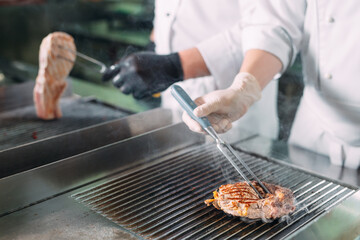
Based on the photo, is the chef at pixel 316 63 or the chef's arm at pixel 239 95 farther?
the chef at pixel 316 63

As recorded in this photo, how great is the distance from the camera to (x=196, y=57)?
1827 mm

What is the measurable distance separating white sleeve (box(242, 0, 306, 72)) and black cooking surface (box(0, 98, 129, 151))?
0.90 metres

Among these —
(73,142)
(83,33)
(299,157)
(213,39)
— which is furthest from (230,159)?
(83,33)

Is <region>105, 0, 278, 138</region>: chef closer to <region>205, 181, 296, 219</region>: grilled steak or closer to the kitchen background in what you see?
the kitchen background

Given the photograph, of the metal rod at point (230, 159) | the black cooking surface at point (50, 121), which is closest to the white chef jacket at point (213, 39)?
the black cooking surface at point (50, 121)

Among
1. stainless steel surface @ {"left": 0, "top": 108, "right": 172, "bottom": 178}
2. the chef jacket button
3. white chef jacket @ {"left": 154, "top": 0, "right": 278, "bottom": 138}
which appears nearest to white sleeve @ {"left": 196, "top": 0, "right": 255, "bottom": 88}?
white chef jacket @ {"left": 154, "top": 0, "right": 278, "bottom": 138}

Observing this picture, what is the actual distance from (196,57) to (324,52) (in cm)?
56

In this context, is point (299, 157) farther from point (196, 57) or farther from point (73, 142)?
point (73, 142)

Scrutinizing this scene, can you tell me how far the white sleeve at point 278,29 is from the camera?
162cm

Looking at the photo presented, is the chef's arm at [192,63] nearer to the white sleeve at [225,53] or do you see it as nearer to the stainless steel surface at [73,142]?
the white sleeve at [225,53]

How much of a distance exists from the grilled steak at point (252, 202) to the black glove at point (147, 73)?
690mm

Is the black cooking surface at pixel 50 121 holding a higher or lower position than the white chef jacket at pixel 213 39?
lower

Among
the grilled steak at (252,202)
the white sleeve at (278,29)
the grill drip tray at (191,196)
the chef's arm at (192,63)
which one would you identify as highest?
the white sleeve at (278,29)

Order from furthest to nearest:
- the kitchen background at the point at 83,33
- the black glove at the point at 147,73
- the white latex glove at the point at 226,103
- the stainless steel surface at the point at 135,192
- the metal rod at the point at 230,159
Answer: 1. the kitchen background at the point at 83,33
2. the black glove at the point at 147,73
3. the white latex glove at the point at 226,103
4. the metal rod at the point at 230,159
5. the stainless steel surface at the point at 135,192
